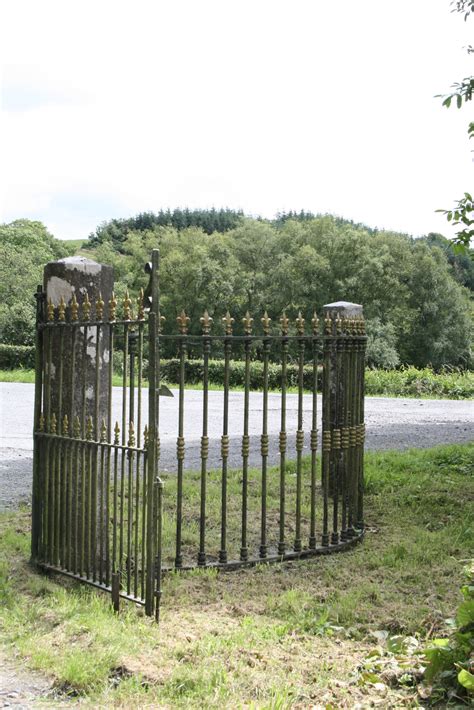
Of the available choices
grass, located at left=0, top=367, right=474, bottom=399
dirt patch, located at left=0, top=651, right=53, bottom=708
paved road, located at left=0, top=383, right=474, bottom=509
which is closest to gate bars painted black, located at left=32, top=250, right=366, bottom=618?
dirt patch, located at left=0, top=651, right=53, bottom=708

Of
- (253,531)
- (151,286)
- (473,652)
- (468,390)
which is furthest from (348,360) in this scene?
(468,390)

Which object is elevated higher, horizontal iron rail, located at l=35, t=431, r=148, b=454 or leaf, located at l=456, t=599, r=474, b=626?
horizontal iron rail, located at l=35, t=431, r=148, b=454

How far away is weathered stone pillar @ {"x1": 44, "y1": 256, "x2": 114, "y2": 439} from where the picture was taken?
19.0 feet

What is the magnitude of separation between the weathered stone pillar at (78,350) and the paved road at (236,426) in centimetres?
286

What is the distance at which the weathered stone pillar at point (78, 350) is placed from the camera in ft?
19.0

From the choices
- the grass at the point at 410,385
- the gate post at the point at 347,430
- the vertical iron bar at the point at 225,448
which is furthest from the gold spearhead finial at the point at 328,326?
the grass at the point at 410,385

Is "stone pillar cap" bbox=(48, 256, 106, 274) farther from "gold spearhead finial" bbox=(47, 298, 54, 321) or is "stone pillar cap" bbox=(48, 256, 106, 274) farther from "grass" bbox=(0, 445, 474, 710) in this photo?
"grass" bbox=(0, 445, 474, 710)

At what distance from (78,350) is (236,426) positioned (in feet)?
30.8

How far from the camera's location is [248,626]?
478 centimetres

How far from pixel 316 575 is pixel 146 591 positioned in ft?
5.05

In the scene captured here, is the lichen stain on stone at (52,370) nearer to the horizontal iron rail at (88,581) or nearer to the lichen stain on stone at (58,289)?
the lichen stain on stone at (58,289)

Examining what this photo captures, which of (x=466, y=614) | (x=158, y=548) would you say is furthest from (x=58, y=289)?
(x=466, y=614)

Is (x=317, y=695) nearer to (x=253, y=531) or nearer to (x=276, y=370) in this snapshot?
(x=253, y=531)

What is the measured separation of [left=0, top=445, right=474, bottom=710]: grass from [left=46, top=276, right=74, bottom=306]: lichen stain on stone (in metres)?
1.98
